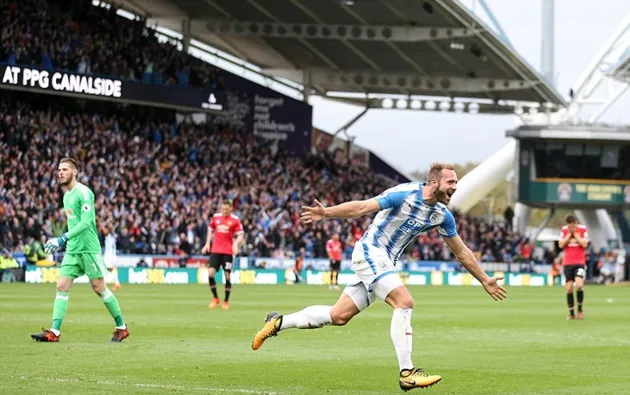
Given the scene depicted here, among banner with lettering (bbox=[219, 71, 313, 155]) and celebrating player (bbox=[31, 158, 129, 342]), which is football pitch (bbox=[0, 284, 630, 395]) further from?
banner with lettering (bbox=[219, 71, 313, 155])

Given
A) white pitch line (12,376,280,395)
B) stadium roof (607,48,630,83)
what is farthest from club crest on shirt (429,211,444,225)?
stadium roof (607,48,630,83)

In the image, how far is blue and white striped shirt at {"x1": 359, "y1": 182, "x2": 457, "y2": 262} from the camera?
1130 cm

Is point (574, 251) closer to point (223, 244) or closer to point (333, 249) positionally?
point (223, 244)

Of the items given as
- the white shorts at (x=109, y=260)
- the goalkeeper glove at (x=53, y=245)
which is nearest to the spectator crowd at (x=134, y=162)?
the white shorts at (x=109, y=260)

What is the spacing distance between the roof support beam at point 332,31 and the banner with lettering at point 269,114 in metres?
4.28

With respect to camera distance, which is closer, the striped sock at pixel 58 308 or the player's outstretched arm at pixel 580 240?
the striped sock at pixel 58 308

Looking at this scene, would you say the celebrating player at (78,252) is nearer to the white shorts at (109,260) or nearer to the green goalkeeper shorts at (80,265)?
the green goalkeeper shorts at (80,265)

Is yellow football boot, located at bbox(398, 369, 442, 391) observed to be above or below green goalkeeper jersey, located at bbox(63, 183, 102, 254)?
below

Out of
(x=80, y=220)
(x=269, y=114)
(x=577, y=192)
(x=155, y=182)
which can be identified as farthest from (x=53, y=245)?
(x=577, y=192)

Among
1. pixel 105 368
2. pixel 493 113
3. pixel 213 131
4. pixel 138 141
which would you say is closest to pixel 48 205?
pixel 138 141

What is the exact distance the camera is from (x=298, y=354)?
1496cm

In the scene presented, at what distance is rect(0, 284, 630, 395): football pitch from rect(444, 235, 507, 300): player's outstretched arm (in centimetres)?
92

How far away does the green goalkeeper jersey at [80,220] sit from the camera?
1528 centimetres

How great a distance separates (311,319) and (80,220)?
4.61m
